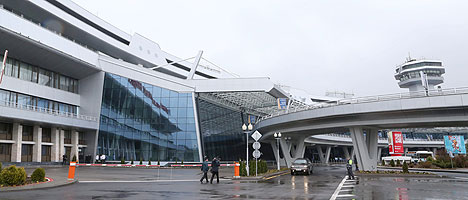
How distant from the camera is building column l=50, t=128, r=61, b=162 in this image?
142 feet

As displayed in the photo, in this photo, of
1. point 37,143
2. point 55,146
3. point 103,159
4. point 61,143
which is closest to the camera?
point 37,143

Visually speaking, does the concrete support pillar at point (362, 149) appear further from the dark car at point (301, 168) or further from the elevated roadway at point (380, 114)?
the dark car at point (301, 168)

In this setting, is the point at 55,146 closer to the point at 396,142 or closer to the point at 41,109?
the point at 41,109

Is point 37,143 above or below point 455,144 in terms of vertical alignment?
above

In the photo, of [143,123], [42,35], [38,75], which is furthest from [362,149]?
[38,75]

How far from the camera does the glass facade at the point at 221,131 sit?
50.4 m

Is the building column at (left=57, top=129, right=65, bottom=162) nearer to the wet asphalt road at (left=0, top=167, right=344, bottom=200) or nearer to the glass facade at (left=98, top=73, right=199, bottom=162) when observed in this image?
the glass facade at (left=98, top=73, right=199, bottom=162)

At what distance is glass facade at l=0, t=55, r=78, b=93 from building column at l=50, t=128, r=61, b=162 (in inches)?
260

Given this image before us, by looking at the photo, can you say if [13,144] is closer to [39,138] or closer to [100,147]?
[39,138]

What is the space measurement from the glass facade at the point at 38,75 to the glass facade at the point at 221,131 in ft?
64.6

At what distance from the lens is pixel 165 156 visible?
47.2 m

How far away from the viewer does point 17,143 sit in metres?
38.3

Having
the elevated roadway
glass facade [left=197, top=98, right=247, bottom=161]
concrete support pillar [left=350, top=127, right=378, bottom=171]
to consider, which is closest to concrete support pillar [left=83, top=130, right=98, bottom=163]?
glass facade [left=197, top=98, right=247, bottom=161]

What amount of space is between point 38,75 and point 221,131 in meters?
27.8
